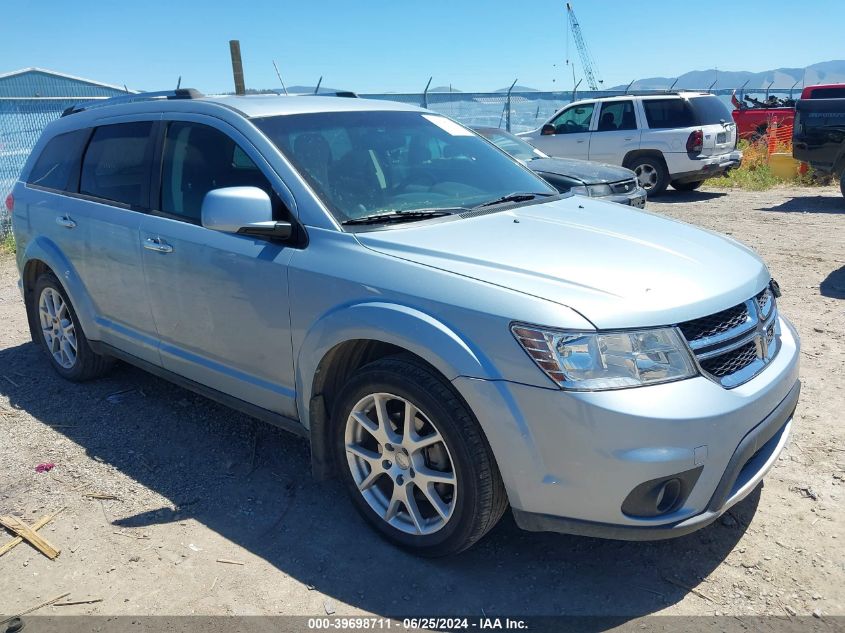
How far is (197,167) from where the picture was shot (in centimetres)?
387

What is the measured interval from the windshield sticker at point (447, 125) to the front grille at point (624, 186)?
14.8ft

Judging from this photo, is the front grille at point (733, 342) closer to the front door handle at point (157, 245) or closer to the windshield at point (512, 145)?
the front door handle at point (157, 245)

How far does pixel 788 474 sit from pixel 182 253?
3.26 m

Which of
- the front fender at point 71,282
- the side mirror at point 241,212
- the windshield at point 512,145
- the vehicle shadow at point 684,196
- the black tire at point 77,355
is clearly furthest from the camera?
the vehicle shadow at point 684,196

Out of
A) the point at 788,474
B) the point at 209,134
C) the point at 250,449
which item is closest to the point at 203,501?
the point at 250,449

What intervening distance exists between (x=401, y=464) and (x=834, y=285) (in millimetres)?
5608

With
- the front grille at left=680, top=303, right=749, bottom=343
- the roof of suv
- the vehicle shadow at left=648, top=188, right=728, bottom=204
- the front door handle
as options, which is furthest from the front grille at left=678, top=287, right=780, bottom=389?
the vehicle shadow at left=648, top=188, right=728, bottom=204

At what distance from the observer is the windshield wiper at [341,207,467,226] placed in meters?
3.28

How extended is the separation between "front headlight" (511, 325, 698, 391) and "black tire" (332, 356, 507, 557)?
39 centimetres

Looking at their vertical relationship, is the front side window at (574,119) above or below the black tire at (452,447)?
above

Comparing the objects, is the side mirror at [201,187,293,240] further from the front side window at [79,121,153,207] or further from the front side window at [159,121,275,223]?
the front side window at [79,121,153,207]

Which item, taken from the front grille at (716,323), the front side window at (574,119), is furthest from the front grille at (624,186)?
the front grille at (716,323)

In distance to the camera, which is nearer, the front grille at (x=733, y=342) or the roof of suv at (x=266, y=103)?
the front grille at (x=733, y=342)

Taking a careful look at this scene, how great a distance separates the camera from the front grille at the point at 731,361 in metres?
2.66
